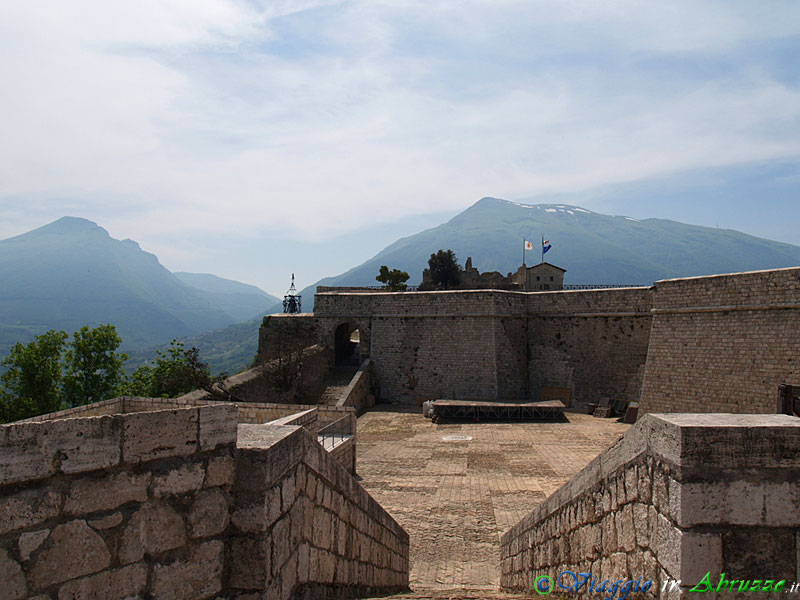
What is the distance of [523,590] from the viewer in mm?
6086

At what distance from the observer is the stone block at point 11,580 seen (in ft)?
7.80

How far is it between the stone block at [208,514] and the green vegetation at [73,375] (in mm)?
19645

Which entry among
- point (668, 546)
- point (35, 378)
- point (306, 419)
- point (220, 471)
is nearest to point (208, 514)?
point (220, 471)

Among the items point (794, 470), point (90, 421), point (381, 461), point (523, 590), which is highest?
point (90, 421)

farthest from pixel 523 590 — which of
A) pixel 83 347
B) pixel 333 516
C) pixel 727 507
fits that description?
pixel 83 347

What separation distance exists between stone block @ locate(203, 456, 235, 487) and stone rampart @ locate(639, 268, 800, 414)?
15284mm

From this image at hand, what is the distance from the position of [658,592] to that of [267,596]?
2461mm

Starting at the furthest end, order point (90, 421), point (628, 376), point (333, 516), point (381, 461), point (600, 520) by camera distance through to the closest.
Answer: point (628, 376)
point (381, 461)
point (333, 516)
point (600, 520)
point (90, 421)

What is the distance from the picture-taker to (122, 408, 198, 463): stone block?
112 inches

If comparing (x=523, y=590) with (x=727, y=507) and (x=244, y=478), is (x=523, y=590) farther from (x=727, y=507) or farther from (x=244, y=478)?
(x=244, y=478)

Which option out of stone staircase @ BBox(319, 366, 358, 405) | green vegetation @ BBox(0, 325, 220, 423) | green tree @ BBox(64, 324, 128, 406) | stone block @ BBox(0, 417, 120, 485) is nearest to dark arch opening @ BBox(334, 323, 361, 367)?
stone staircase @ BBox(319, 366, 358, 405)

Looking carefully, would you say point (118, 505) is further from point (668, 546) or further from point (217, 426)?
point (668, 546)

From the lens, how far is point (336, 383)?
2531 centimetres

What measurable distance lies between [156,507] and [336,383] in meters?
22.7
